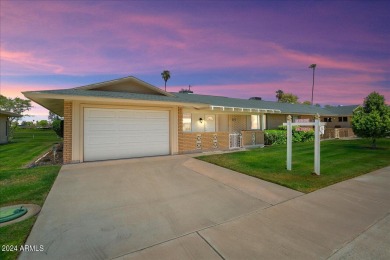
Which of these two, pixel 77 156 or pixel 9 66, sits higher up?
pixel 9 66

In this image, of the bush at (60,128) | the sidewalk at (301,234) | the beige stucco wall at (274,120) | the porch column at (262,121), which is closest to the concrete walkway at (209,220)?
the sidewalk at (301,234)

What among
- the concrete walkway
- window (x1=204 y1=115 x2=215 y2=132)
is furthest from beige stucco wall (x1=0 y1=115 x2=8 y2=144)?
window (x1=204 y1=115 x2=215 y2=132)

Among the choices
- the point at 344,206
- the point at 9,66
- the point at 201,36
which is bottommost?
the point at 344,206

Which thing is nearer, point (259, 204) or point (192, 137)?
point (259, 204)

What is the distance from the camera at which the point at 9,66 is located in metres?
14.9

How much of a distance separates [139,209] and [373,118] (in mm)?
16588

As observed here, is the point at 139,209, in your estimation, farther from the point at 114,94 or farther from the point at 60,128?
the point at 60,128

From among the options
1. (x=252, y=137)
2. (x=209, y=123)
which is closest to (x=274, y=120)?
(x=252, y=137)

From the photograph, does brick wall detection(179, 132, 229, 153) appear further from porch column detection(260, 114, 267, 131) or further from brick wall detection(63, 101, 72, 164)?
porch column detection(260, 114, 267, 131)

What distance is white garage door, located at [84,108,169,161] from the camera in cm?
916

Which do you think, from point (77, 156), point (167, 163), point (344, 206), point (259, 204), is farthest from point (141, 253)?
point (77, 156)

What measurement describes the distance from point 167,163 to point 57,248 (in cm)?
618

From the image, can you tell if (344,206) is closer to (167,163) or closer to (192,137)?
(167,163)

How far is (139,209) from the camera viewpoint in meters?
4.20
